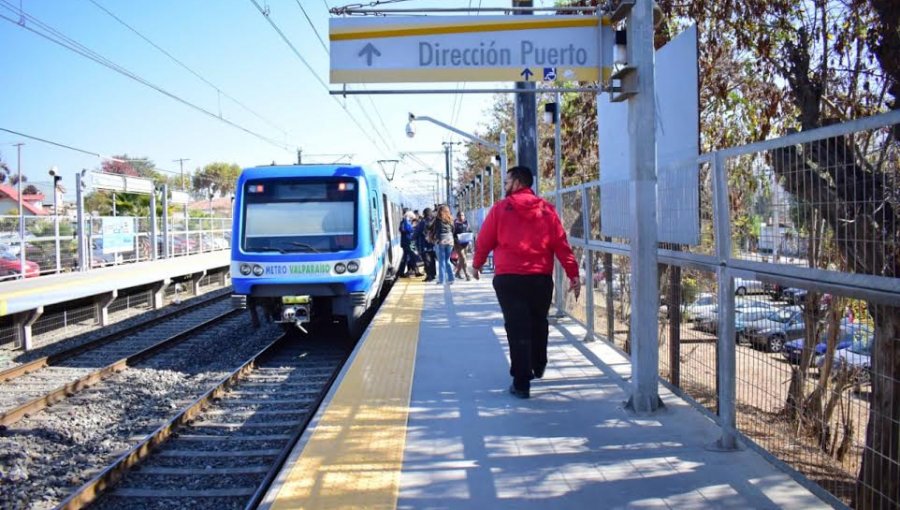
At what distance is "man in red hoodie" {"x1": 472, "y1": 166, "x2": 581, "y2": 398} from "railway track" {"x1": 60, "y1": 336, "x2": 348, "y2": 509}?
80.0 inches

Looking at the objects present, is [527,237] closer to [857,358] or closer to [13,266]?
[857,358]

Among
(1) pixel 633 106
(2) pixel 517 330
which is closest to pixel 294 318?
(2) pixel 517 330

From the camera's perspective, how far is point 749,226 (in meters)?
4.34

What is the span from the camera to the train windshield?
35.4 feet

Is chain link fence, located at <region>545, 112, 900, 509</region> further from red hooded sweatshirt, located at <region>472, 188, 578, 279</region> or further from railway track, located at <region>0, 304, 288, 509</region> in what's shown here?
railway track, located at <region>0, 304, 288, 509</region>

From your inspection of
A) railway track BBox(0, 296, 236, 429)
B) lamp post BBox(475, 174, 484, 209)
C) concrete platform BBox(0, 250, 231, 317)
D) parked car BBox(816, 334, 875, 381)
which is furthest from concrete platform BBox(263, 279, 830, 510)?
lamp post BBox(475, 174, 484, 209)

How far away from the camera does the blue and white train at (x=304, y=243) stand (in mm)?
10492

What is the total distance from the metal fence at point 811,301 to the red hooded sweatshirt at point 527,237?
1.09 metres

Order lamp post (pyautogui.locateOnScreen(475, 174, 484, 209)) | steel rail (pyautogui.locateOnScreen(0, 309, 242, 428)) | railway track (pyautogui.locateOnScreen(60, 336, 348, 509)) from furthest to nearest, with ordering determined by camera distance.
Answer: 1. lamp post (pyautogui.locateOnScreen(475, 174, 484, 209))
2. steel rail (pyautogui.locateOnScreen(0, 309, 242, 428))
3. railway track (pyautogui.locateOnScreen(60, 336, 348, 509))

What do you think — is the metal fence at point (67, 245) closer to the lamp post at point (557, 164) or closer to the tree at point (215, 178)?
the lamp post at point (557, 164)

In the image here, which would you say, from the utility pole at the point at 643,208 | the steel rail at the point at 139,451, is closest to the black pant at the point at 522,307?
the utility pole at the point at 643,208

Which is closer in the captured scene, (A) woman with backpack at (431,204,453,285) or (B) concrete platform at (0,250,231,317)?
(B) concrete platform at (0,250,231,317)

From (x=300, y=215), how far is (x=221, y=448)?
4.91m

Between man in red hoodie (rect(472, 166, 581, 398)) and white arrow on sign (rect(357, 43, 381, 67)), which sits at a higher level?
white arrow on sign (rect(357, 43, 381, 67))
